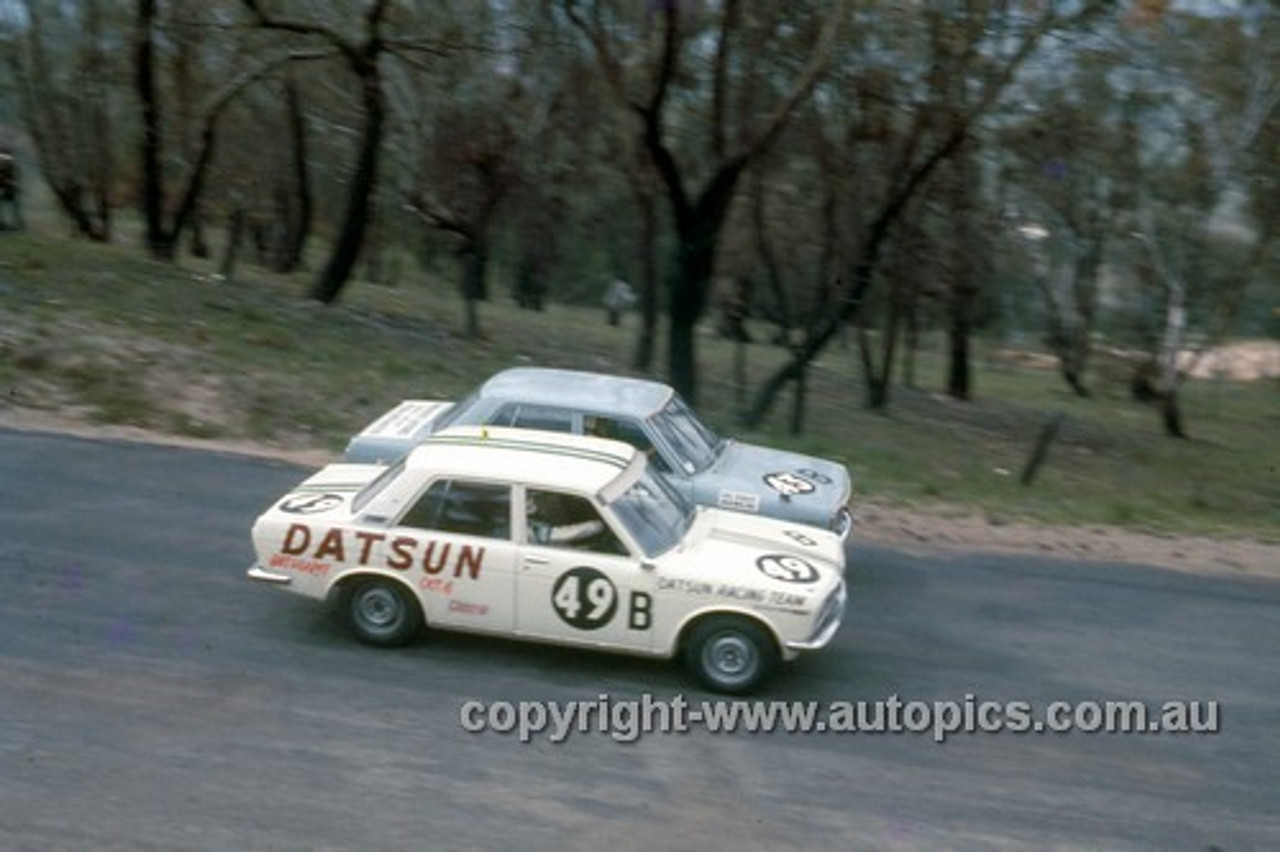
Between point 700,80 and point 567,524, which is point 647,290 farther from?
point 567,524

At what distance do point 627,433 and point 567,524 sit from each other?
6.61 ft

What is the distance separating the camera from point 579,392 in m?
11.4

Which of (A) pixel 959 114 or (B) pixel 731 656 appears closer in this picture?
(B) pixel 731 656

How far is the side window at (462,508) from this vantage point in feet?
29.6

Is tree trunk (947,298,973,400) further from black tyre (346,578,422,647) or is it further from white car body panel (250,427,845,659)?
black tyre (346,578,422,647)

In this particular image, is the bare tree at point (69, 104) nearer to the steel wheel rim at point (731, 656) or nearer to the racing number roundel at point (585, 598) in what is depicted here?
the racing number roundel at point (585, 598)

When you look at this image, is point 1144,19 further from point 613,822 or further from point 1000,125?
point 613,822

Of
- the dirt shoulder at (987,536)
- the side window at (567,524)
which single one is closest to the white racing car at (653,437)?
the side window at (567,524)

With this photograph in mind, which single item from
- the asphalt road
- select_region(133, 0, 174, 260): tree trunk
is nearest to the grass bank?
select_region(133, 0, 174, 260): tree trunk

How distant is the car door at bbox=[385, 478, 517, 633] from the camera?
29.1 feet

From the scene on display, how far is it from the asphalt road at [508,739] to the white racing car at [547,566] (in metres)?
0.32

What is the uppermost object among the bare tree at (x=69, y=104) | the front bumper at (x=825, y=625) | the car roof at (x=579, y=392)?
the bare tree at (x=69, y=104)

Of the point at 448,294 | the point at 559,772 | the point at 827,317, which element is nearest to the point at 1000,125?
the point at 827,317

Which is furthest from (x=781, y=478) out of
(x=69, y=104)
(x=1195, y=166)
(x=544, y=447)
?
(x=69, y=104)
